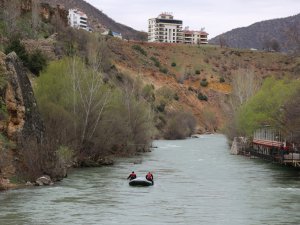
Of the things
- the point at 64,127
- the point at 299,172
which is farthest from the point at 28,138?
the point at 299,172

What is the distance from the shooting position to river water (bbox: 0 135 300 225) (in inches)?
1182

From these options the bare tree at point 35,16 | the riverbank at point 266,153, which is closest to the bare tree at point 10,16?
the bare tree at point 35,16

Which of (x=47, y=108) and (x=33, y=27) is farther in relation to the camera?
(x=33, y=27)

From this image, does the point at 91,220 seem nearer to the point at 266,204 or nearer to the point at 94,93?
the point at 266,204

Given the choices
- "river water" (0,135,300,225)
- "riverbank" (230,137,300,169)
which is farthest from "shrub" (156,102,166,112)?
"river water" (0,135,300,225)

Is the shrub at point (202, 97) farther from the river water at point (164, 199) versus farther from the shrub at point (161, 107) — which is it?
the river water at point (164, 199)

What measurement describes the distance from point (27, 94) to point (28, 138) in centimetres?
523

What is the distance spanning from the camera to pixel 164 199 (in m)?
36.6

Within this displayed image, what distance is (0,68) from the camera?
146ft

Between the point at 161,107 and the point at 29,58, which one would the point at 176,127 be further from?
the point at 29,58

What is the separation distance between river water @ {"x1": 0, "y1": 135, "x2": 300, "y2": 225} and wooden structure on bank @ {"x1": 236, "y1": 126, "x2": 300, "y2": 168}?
941 cm

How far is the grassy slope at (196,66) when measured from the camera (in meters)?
154

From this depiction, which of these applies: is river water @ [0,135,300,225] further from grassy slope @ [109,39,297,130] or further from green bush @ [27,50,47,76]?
grassy slope @ [109,39,297,130]

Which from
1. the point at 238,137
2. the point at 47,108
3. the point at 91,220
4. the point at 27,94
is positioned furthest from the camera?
the point at 238,137
